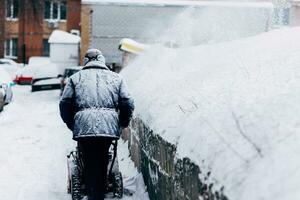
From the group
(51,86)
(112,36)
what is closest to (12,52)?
(51,86)

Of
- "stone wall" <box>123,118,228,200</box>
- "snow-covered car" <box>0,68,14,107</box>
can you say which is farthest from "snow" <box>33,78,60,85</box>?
"stone wall" <box>123,118,228,200</box>

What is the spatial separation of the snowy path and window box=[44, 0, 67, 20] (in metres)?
33.7

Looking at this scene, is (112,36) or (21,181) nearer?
(21,181)

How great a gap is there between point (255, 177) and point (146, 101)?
4781 millimetres

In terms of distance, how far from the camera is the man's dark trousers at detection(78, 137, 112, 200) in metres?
Result: 6.06

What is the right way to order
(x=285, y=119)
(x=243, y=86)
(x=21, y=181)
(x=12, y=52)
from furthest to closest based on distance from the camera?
1. (x=12, y=52)
2. (x=21, y=181)
3. (x=243, y=86)
4. (x=285, y=119)

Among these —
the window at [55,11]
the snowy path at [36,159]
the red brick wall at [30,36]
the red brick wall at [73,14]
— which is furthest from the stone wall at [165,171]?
the window at [55,11]

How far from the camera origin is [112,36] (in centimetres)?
2622

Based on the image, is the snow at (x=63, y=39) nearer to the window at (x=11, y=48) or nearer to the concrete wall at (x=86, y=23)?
the concrete wall at (x=86, y=23)

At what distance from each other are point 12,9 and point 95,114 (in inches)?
1753

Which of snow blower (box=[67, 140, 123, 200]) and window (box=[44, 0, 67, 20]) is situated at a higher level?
window (box=[44, 0, 67, 20])

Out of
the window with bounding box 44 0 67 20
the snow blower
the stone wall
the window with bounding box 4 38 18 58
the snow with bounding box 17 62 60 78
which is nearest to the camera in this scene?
the stone wall

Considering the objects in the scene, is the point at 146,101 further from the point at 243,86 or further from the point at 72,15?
the point at 72,15

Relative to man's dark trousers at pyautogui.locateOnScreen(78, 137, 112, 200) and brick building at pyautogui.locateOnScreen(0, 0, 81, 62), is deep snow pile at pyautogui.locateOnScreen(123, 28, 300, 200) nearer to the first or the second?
man's dark trousers at pyautogui.locateOnScreen(78, 137, 112, 200)
